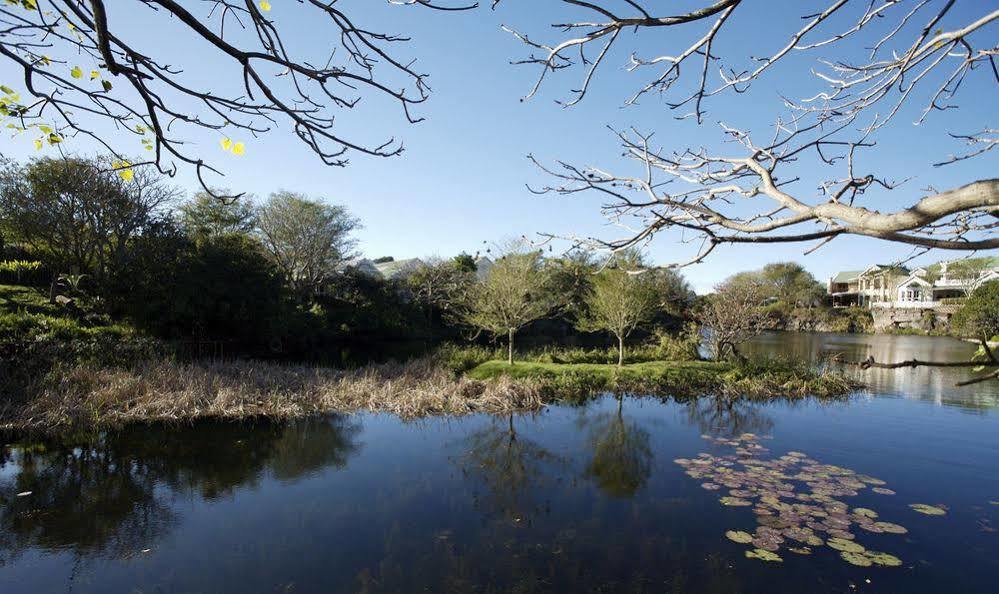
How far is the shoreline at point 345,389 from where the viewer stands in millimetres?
10797

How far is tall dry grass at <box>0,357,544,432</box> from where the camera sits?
34.7 ft

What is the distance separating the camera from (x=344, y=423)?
460 inches

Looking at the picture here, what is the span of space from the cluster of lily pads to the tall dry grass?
5.75 m

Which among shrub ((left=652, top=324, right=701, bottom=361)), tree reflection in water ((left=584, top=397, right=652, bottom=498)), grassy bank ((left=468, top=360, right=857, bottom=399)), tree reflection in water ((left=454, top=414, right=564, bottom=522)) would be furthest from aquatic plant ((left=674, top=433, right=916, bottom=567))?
shrub ((left=652, top=324, right=701, bottom=361))

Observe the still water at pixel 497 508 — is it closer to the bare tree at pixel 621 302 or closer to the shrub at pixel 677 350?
the bare tree at pixel 621 302

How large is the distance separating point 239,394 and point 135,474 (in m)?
4.54

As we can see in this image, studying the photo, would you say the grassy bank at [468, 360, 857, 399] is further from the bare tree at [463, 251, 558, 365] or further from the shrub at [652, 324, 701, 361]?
the shrub at [652, 324, 701, 361]

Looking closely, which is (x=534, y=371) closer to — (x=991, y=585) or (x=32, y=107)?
(x=991, y=585)

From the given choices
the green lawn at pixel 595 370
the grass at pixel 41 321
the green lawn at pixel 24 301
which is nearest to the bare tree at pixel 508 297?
the green lawn at pixel 595 370

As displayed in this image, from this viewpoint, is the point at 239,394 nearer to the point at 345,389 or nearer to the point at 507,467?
the point at 345,389

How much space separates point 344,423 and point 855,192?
37.2ft

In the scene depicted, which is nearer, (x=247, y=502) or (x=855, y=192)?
(x=855, y=192)

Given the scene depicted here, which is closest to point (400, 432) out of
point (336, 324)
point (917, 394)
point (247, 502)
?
point (247, 502)

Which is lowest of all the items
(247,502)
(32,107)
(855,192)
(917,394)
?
(247,502)
